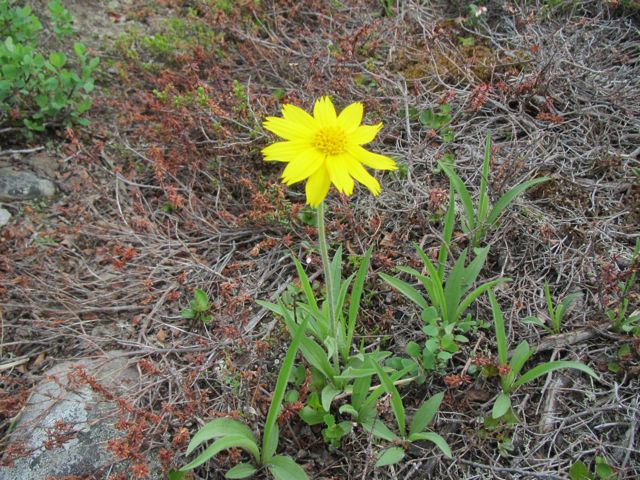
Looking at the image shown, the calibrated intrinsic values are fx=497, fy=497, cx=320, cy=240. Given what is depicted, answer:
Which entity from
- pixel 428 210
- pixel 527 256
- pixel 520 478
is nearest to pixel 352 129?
pixel 428 210

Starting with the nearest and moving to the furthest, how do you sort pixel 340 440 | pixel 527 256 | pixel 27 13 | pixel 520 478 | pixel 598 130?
pixel 520 478 → pixel 340 440 → pixel 527 256 → pixel 598 130 → pixel 27 13

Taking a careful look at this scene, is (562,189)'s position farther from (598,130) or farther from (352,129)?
(352,129)

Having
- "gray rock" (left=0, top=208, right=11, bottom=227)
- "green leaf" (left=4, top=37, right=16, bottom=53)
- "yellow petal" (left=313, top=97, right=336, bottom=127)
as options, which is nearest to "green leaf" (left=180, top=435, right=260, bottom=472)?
"yellow petal" (left=313, top=97, right=336, bottom=127)

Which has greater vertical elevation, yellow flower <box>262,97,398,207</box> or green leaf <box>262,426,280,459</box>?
yellow flower <box>262,97,398,207</box>

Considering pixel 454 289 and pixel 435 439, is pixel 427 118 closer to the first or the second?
pixel 454 289

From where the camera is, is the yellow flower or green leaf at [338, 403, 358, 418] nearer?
the yellow flower

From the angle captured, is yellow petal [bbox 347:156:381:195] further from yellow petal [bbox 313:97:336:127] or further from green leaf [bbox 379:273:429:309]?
green leaf [bbox 379:273:429:309]

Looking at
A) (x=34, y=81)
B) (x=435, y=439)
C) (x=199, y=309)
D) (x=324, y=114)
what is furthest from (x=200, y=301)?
(x=34, y=81)
